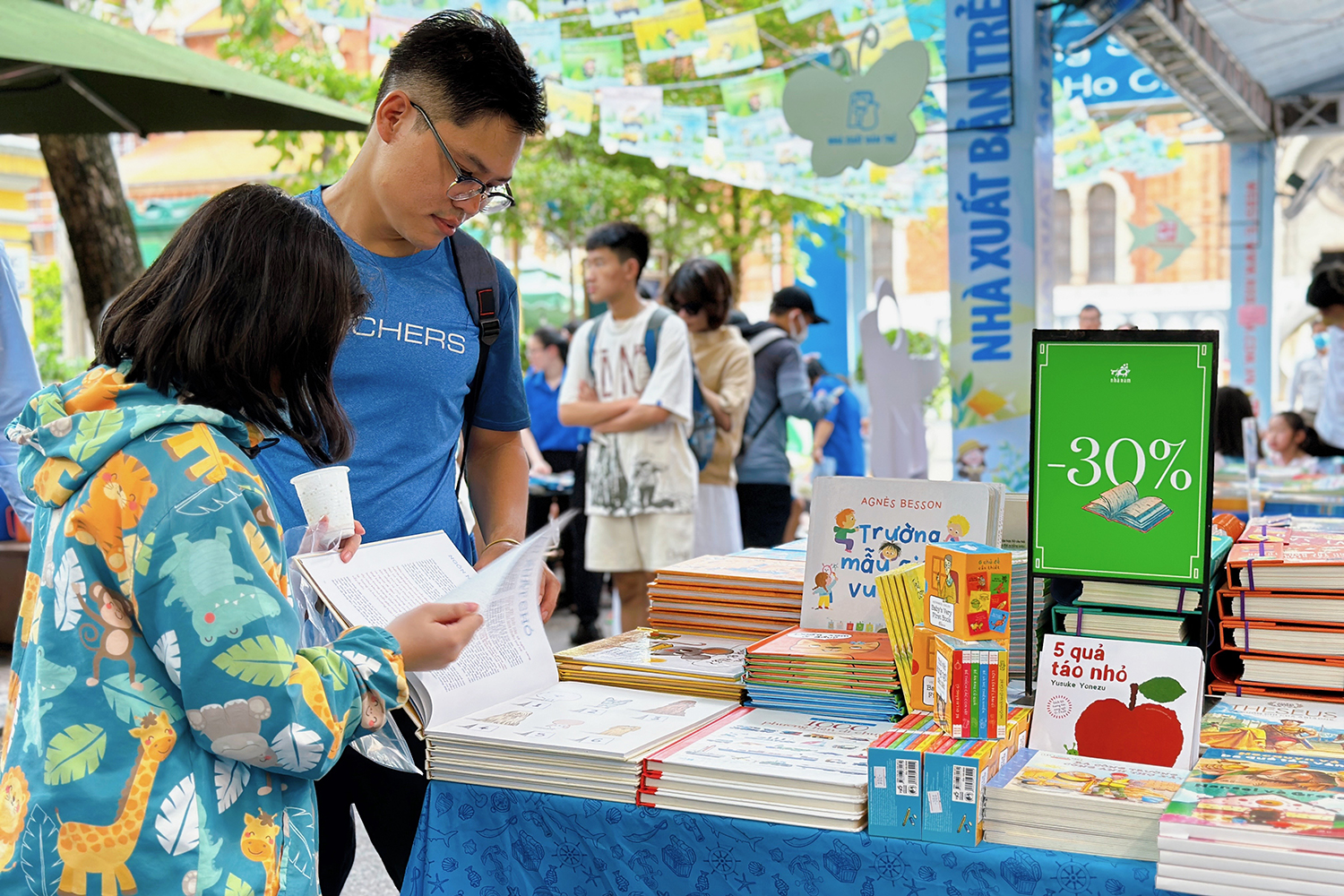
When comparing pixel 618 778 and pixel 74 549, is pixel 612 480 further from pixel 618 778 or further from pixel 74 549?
pixel 74 549

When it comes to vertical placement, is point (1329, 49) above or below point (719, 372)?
above

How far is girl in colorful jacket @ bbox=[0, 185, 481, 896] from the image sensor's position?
1.12 metres

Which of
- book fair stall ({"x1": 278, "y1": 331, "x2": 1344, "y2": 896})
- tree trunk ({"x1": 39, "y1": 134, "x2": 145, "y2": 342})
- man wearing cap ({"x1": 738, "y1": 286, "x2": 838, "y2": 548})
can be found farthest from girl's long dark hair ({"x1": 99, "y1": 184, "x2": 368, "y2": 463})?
tree trunk ({"x1": 39, "y1": 134, "x2": 145, "y2": 342})

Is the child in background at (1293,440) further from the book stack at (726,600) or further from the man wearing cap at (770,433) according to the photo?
the book stack at (726,600)

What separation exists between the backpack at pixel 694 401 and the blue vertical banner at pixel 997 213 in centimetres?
113

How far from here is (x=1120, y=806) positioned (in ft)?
4.25

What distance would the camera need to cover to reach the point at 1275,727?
161cm

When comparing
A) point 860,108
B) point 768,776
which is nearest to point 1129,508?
point 768,776

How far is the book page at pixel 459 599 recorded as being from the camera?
149 centimetres

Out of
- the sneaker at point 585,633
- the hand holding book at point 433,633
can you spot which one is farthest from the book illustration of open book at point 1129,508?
the sneaker at point 585,633

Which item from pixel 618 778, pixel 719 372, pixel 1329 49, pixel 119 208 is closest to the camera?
pixel 618 778

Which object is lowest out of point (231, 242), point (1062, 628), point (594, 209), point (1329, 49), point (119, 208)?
point (1062, 628)

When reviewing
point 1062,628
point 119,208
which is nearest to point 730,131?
point 119,208

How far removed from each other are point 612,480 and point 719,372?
2.26ft
